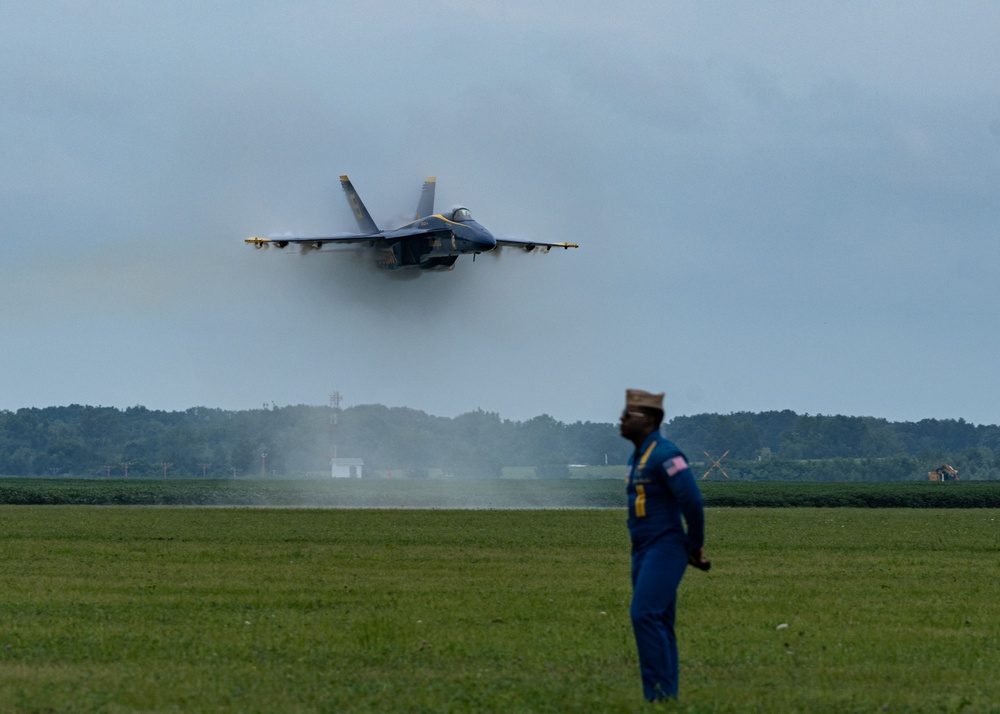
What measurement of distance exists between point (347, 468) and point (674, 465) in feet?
412

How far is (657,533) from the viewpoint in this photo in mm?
10508

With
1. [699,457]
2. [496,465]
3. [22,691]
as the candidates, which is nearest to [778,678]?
[22,691]

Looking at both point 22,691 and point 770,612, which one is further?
point 770,612

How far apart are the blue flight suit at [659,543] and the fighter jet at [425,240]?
3929cm

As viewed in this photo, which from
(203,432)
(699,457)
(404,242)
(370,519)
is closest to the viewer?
(370,519)

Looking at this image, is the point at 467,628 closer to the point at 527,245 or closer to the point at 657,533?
the point at 657,533

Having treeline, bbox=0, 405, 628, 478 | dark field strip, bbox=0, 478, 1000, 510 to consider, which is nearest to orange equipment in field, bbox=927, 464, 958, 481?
treeline, bbox=0, 405, 628, 478

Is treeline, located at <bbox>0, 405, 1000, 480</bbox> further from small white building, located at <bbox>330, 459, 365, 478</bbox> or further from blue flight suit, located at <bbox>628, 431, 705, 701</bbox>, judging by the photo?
blue flight suit, located at <bbox>628, 431, 705, 701</bbox>

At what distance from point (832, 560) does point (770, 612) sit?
10.1 meters

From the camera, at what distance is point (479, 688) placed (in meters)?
11.6

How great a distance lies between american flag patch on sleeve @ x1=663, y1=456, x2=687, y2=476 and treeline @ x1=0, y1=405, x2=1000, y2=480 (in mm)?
89160

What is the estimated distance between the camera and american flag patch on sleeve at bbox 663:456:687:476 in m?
10.2

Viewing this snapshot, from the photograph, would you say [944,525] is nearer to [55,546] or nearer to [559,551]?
[559,551]

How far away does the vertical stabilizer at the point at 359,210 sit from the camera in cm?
5700
